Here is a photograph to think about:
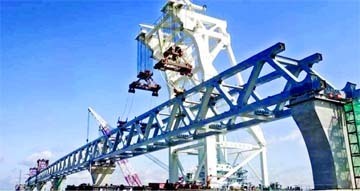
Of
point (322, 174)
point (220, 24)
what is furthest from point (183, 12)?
point (322, 174)

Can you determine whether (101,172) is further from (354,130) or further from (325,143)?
(325,143)

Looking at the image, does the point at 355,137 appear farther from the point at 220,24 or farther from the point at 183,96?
the point at 220,24

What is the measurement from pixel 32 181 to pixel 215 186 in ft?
373

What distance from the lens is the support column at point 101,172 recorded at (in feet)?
205

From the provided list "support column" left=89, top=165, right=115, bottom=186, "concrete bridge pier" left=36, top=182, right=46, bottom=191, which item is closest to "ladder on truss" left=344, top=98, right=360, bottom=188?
"support column" left=89, top=165, right=115, bottom=186

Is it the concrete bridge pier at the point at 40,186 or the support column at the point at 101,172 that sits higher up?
the support column at the point at 101,172

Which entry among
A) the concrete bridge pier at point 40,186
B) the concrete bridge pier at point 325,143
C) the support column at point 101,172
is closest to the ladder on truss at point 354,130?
the concrete bridge pier at point 325,143

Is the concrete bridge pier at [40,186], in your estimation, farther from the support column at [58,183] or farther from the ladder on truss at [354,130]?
the ladder on truss at [354,130]

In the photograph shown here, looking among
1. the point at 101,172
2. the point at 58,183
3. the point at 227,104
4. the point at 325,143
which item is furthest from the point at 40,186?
the point at 325,143

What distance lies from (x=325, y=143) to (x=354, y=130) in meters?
3.43

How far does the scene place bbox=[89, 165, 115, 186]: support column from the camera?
6235cm

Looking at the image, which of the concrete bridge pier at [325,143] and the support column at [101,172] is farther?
the support column at [101,172]

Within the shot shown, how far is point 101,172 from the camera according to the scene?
62.8m

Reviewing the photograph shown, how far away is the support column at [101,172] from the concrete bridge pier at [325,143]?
46.1 m
